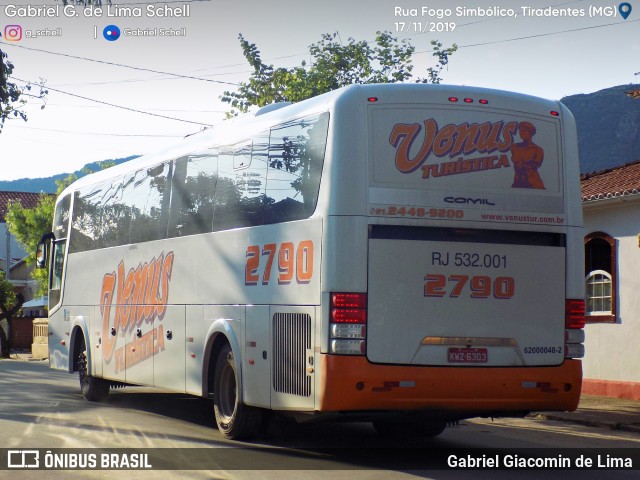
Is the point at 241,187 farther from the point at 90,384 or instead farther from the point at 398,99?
the point at 90,384

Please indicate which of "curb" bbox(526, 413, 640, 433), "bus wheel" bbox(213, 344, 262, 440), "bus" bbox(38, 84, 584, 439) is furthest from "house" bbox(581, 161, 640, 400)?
"bus wheel" bbox(213, 344, 262, 440)

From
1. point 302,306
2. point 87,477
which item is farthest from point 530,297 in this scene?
point 87,477

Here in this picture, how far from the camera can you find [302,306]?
35.7ft

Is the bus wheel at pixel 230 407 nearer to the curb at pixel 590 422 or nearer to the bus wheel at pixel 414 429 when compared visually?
the bus wheel at pixel 414 429

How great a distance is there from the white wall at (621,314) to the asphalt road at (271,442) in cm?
418

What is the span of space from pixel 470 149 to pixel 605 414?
7730 millimetres

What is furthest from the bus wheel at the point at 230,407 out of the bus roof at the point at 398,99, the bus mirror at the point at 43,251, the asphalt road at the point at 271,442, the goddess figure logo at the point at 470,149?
the bus mirror at the point at 43,251

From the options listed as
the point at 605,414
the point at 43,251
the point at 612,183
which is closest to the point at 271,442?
the point at 605,414

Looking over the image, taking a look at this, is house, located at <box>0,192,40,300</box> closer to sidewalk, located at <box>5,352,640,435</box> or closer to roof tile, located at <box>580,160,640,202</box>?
roof tile, located at <box>580,160,640,202</box>

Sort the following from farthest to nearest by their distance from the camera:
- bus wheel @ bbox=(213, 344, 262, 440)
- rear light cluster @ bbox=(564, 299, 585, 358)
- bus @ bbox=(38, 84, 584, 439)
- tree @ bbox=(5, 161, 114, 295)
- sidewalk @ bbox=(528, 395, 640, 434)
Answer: tree @ bbox=(5, 161, 114, 295) < sidewalk @ bbox=(528, 395, 640, 434) < bus wheel @ bbox=(213, 344, 262, 440) < rear light cluster @ bbox=(564, 299, 585, 358) < bus @ bbox=(38, 84, 584, 439)

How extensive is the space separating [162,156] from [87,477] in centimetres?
709

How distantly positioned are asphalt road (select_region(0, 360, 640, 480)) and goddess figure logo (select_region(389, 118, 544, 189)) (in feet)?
9.73

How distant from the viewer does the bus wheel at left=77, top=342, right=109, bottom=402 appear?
61.5 ft

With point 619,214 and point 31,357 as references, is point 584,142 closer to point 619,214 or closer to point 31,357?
point 31,357
